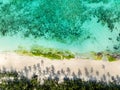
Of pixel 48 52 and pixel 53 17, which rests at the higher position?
pixel 53 17

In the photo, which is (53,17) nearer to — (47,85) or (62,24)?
(62,24)

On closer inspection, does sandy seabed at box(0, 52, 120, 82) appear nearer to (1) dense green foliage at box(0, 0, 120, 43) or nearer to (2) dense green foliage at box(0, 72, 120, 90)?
(2) dense green foliage at box(0, 72, 120, 90)

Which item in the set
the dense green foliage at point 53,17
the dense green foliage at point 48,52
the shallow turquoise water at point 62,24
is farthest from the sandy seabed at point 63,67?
the dense green foliage at point 53,17

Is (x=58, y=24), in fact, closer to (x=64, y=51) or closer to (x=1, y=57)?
(x=64, y=51)

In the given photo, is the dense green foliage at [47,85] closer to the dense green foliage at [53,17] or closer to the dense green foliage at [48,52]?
the dense green foliage at [48,52]

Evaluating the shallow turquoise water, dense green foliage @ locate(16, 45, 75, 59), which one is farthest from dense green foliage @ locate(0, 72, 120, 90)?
the shallow turquoise water

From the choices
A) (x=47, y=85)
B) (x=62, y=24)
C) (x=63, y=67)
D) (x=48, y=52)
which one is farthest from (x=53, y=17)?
(x=47, y=85)
